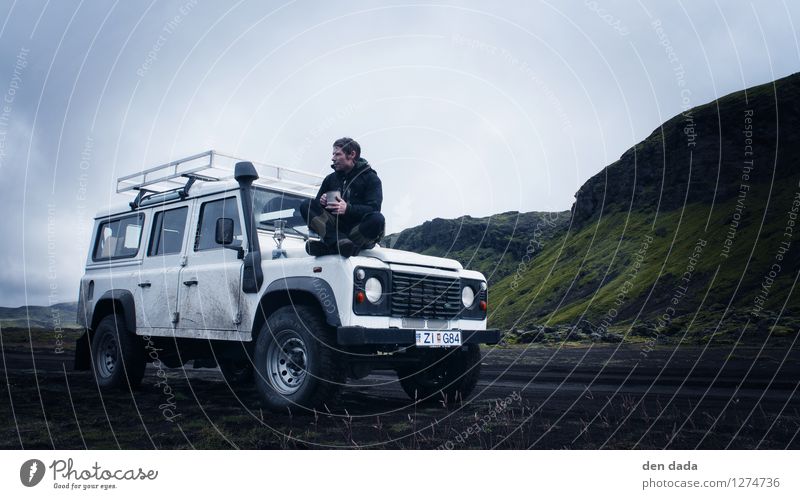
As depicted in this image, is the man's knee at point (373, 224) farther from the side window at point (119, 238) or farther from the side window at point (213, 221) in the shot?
the side window at point (119, 238)

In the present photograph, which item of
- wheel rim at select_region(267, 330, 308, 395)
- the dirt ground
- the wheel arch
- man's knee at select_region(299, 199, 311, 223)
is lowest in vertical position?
the dirt ground

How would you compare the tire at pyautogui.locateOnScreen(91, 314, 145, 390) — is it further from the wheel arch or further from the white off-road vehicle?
the wheel arch

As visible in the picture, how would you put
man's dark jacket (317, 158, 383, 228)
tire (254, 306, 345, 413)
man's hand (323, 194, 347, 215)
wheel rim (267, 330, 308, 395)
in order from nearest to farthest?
1. tire (254, 306, 345, 413)
2. man's hand (323, 194, 347, 215)
3. wheel rim (267, 330, 308, 395)
4. man's dark jacket (317, 158, 383, 228)

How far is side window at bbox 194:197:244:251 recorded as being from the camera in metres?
7.31

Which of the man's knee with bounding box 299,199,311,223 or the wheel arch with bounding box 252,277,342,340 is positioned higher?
the man's knee with bounding box 299,199,311,223

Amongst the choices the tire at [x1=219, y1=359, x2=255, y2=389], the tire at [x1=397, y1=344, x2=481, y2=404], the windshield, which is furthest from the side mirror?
the tire at [x1=219, y1=359, x2=255, y2=389]

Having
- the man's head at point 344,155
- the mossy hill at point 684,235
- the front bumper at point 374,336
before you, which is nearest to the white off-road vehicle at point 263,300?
the front bumper at point 374,336

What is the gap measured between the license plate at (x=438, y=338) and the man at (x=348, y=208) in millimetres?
1104

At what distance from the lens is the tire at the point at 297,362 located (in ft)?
19.5

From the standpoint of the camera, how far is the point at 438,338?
21.7ft

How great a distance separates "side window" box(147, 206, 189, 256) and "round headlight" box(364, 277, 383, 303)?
10.7ft

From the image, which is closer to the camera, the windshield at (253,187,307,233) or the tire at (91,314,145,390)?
the windshield at (253,187,307,233)

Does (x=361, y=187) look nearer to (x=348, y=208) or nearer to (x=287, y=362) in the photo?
(x=348, y=208)
